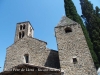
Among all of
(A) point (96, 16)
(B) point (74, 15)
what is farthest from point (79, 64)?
(A) point (96, 16)

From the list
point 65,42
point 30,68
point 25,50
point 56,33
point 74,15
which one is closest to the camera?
point 30,68

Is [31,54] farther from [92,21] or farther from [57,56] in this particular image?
[92,21]

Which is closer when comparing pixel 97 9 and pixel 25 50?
pixel 25 50

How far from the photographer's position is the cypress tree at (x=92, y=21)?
16.5 metres

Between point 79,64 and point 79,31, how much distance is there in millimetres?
3546

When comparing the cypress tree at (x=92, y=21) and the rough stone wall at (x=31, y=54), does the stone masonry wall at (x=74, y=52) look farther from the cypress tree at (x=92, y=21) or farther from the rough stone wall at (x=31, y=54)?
the cypress tree at (x=92, y=21)

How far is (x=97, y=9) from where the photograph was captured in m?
21.9

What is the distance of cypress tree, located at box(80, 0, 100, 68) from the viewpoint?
54.1 ft

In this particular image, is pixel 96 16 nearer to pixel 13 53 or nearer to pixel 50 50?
pixel 50 50

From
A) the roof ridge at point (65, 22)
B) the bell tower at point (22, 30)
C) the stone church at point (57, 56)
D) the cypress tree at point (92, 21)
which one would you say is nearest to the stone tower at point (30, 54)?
the stone church at point (57, 56)

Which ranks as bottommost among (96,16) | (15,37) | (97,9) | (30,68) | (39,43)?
(30,68)

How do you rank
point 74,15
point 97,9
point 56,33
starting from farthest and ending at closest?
1. point 97,9
2. point 74,15
3. point 56,33

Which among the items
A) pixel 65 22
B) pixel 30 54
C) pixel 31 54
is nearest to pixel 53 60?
pixel 31 54

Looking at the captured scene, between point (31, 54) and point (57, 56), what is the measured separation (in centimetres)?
275
